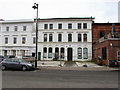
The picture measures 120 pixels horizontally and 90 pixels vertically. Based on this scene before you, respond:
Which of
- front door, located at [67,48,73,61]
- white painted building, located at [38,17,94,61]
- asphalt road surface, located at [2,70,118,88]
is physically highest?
white painted building, located at [38,17,94,61]

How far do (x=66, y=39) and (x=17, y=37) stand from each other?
12643 mm

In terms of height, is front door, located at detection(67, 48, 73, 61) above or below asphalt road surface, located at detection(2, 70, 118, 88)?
above

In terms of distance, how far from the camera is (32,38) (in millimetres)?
44500

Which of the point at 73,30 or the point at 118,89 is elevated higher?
the point at 73,30

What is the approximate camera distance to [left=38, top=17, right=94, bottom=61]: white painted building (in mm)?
41156

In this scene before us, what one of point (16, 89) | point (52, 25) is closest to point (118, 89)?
point (16, 89)

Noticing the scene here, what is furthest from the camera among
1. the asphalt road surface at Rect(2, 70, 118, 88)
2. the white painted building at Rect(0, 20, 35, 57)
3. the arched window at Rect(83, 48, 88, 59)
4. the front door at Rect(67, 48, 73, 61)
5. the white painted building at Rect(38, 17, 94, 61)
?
the white painted building at Rect(0, 20, 35, 57)

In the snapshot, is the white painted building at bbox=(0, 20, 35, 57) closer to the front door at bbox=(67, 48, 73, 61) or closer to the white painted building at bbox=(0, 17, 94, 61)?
the white painted building at bbox=(0, 17, 94, 61)

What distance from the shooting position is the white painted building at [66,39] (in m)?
41.2

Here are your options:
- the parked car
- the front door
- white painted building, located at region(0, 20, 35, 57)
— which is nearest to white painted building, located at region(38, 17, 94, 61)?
the front door

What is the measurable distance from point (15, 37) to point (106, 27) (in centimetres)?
2220

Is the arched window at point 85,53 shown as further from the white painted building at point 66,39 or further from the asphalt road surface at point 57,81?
the asphalt road surface at point 57,81

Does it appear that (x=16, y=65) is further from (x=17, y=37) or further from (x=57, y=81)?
(x=17, y=37)

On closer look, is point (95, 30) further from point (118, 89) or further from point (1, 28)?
point (118, 89)
